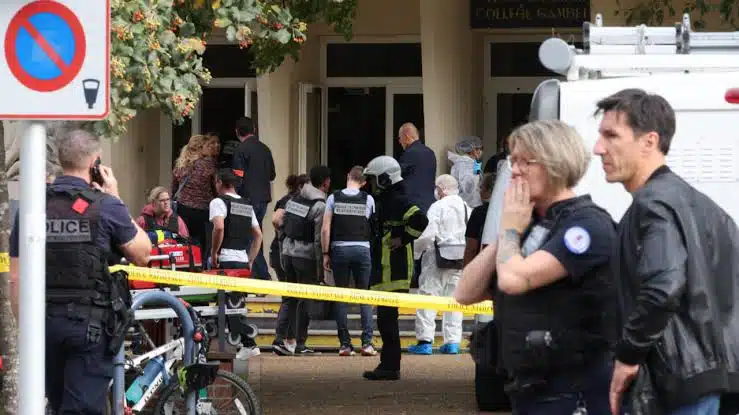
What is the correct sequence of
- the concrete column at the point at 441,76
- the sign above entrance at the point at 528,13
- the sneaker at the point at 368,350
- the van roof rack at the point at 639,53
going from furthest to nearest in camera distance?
the sign above entrance at the point at 528,13
the concrete column at the point at 441,76
the sneaker at the point at 368,350
the van roof rack at the point at 639,53

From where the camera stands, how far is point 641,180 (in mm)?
5715

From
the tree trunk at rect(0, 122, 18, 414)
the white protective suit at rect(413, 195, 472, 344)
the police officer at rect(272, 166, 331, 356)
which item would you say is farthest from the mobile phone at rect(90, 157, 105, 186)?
the police officer at rect(272, 166, 331, 356)

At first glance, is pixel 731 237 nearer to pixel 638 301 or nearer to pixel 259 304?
pixel 638 301

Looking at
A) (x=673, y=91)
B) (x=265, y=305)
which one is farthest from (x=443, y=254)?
(x=673, y=91)

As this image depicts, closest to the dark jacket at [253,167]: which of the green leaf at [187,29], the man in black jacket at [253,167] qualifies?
the man in black jacket at [253,167]

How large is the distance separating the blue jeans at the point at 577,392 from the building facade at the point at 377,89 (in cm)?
1406

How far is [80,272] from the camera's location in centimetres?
802

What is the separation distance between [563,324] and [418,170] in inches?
476

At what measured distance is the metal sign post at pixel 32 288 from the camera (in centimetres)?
658

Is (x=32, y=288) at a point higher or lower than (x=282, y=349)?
higher

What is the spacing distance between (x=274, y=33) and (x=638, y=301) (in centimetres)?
815

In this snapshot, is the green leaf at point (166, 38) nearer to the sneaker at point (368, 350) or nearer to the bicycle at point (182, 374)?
the bicycle at point (182, 374)

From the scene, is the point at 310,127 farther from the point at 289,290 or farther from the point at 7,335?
the point at 7,335

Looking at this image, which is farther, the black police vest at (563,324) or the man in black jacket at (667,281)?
the black police vest at (563,324)
